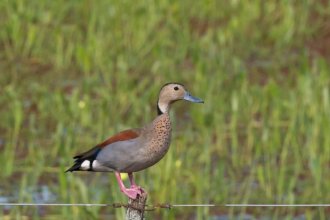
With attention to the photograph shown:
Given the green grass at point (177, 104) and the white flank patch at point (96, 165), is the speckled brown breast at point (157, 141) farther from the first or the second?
the green grass at point (177, 104)

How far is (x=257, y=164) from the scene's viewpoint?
938 cm

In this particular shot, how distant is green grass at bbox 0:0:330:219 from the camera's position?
8469mm

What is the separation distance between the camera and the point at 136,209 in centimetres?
555

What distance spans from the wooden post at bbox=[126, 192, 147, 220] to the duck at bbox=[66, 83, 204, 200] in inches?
0.8

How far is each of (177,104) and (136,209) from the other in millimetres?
5530

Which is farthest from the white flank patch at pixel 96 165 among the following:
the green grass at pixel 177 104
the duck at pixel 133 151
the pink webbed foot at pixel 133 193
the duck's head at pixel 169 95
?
the green grass at pixel 177 104

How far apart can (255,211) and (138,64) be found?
3.99 metres

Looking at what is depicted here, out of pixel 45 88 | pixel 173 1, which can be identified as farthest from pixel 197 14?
pixel 45 88

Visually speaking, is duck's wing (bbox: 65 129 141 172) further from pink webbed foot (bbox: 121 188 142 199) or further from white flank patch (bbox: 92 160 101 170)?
pink webbed foot (bbox: 121 188 142 199)

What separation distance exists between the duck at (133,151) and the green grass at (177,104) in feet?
4.66

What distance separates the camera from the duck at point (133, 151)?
5633mm

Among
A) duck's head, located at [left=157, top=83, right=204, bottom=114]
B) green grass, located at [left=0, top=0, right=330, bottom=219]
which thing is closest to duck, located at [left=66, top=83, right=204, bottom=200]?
duck's head, located at [left=157, top=83, right=204, bottom=114]

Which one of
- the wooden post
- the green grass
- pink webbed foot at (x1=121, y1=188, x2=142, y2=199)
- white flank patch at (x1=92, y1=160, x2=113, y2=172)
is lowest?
the wooden post

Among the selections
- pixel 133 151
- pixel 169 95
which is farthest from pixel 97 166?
pixel 169 95
